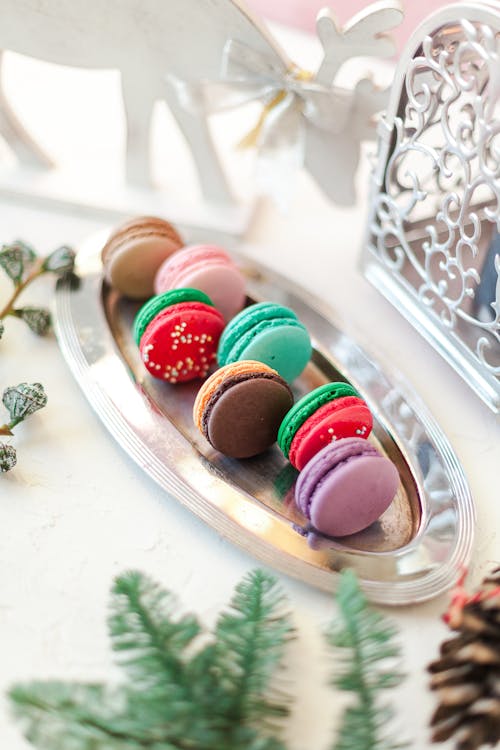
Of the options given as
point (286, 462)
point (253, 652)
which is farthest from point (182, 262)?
point (253, 652)

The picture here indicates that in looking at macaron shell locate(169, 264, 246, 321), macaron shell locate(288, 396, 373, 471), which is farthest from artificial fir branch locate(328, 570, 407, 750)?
macaron shell locate(169, 264, 246, 321)

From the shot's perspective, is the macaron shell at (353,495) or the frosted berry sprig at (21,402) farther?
the frosted berry sprig at (21,402)

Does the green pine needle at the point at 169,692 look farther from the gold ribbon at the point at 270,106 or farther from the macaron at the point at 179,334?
the gold ribbon at the point at 270,106

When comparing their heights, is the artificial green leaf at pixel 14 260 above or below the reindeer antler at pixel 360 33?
below

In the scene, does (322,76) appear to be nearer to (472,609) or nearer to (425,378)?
(425,378)

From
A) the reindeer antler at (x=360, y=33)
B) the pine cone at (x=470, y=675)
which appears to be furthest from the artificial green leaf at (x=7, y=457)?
the reindeer antler at (x=360, y=33)

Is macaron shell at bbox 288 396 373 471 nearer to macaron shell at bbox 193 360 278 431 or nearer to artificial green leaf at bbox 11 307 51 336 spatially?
macaron shell at bbox 193 360 278 431
